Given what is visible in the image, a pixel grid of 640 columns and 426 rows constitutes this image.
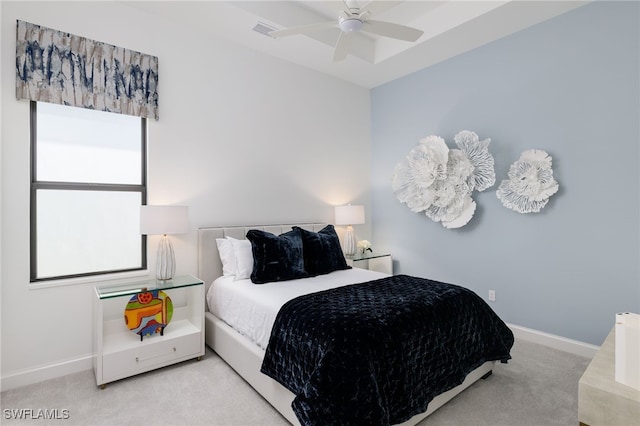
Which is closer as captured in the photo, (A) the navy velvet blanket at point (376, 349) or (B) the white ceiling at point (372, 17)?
(A) the navy velvet blanket at point (376, 349)

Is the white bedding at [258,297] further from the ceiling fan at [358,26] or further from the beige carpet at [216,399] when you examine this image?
the ceiling fan at [358,26]

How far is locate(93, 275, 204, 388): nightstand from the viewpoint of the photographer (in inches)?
95.0

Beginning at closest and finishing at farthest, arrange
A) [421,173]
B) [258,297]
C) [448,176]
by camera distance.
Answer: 1. [258,297]
2. [448,176]
3. [421,173]

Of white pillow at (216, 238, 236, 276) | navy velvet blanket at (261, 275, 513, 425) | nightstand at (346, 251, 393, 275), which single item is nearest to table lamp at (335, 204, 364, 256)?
nightstand at (346, 251, 393, 275)

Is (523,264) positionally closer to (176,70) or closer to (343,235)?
(343,235)

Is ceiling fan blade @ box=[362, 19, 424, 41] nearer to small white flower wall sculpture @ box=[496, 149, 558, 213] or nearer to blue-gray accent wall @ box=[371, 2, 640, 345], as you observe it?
blue-gray accent wall @ box=[371, 2, 640, 345]

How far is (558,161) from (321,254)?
239cm

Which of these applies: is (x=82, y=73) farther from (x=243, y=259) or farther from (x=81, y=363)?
(x=81, y=363)

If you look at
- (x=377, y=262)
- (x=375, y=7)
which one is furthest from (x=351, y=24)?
(x=377, y=262)

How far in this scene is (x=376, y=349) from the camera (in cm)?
178

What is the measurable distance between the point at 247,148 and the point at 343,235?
176cm

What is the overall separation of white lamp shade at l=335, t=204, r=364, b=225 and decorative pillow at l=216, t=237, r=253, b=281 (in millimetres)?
1464

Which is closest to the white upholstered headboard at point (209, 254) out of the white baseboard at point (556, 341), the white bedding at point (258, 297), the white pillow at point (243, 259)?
the white bedding at point (258, 297)

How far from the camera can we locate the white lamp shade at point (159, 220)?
274cm
